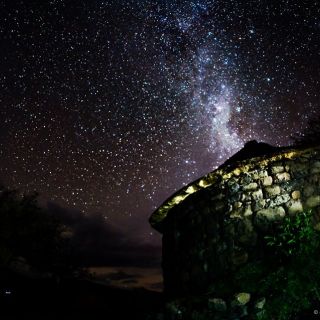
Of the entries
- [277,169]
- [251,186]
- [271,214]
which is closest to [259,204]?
[271,214]

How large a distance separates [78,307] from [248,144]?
8.87m

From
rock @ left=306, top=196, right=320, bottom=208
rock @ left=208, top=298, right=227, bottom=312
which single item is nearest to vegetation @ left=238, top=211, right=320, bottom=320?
rock @ left=306, top=196, right=320, bottom=208

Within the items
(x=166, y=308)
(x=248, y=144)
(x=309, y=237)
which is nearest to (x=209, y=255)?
(x=166, y=308)

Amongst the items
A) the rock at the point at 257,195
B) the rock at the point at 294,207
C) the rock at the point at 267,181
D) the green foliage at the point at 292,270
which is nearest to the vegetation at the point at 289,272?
the green foliage at the point at 292,270

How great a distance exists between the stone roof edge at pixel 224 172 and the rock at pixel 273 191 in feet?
2.06

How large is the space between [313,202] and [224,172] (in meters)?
2.12

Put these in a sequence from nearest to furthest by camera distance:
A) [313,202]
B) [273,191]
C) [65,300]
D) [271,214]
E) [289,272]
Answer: [289,272]
[313,202]
[271,214]
[273,191]
[65,300]

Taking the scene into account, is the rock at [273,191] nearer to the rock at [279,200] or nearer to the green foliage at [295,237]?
the rock at [279,200]

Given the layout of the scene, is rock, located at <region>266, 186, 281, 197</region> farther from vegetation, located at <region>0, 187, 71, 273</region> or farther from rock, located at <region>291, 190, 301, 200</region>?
vegetation, located at <region>0, 187, 71, 273</region>

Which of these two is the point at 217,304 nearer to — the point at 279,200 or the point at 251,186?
the point at 279,200

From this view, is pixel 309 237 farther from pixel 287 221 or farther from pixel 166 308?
pixel 166 308

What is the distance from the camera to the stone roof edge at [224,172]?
8555 millimetres

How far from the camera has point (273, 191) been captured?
336 inches

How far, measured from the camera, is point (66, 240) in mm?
19984
